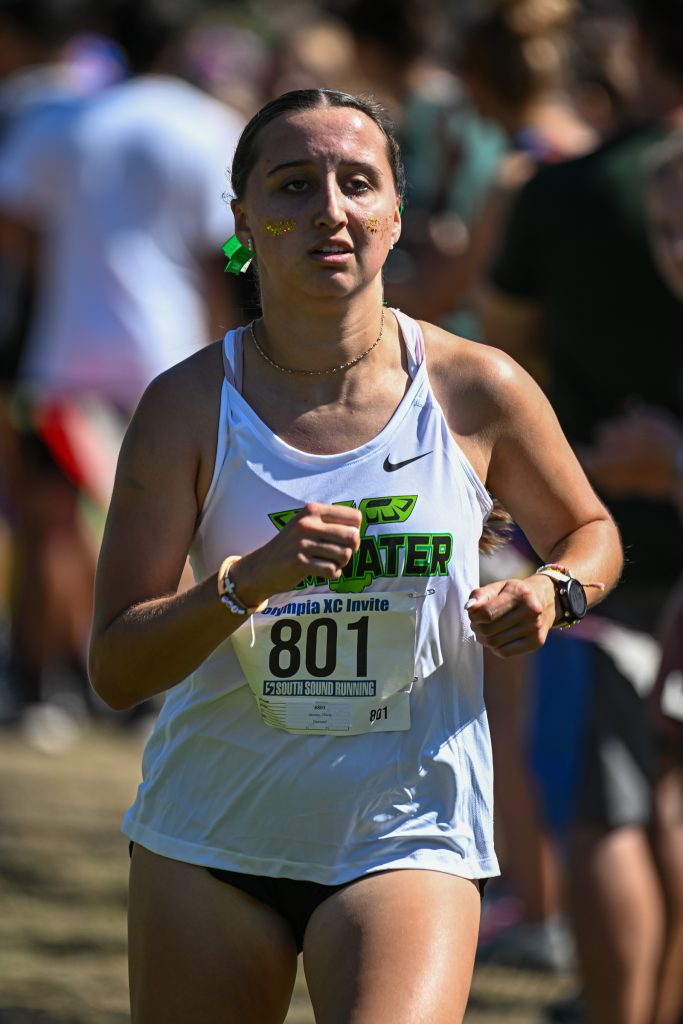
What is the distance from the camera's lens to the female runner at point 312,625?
269 centimetres

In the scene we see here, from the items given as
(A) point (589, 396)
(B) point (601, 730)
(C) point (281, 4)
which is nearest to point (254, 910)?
(B) point (601, 730)

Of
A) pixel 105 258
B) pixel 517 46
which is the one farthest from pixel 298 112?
pixel 105 258

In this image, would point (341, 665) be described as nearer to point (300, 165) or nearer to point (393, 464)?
point (393, 464)

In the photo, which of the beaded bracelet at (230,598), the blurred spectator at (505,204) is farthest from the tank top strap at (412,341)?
the blurred spectator at (505,204)

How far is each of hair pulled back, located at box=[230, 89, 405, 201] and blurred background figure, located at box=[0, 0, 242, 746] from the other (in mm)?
3967

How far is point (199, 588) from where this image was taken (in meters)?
2.62

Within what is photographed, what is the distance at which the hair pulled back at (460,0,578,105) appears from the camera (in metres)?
5.57

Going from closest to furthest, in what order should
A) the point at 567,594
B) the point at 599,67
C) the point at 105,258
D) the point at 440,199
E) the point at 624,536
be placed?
the point at 567,594, the point at 624,536, the point at 440,199, the point at 105,258, the point at 599,67

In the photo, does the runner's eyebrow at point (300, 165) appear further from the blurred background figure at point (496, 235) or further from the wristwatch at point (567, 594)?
the blurred background figure at point (496, 235)

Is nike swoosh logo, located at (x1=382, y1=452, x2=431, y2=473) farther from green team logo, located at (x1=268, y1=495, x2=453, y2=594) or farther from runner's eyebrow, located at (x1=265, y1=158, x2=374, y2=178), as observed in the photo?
runner's eyebrow, located at (x1=265, y1=158, x2=374, y2=178)

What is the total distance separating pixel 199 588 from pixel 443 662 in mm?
427

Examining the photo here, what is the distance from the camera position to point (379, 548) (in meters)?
2.73

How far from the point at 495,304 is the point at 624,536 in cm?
79

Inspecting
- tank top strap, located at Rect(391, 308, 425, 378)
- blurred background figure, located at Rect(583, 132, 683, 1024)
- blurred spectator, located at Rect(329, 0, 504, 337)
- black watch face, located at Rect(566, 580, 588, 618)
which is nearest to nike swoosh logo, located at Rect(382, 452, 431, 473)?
tank top strap, located at Rect(391, 308, 425, 378)
